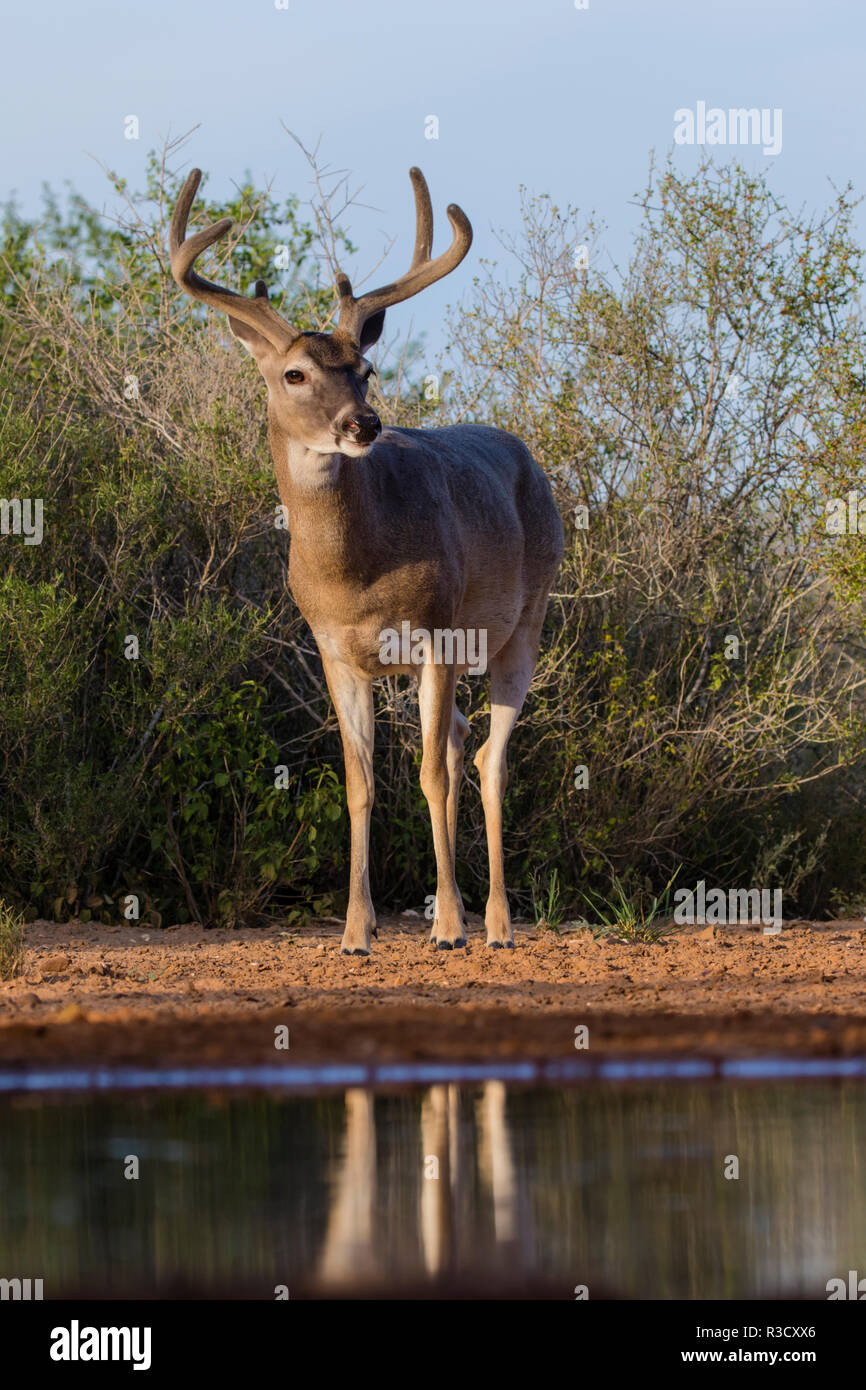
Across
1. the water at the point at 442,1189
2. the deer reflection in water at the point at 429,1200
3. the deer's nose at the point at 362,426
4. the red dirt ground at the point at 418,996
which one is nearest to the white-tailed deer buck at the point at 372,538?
the deer's nose at the point at 362,426

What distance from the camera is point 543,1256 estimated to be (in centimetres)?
380

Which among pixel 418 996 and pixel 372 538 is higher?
pixel 372 538

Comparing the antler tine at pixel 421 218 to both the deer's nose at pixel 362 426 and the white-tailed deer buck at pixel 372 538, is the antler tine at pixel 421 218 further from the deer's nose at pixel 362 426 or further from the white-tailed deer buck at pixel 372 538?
the deer's nose at pixel 362 426

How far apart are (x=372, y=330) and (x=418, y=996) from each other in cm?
380

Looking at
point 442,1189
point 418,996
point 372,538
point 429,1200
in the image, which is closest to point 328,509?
point 372,538

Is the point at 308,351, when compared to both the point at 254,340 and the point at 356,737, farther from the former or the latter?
the point at 356,737

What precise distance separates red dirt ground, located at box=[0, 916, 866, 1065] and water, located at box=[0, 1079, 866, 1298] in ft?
2.50

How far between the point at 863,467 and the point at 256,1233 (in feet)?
32.6

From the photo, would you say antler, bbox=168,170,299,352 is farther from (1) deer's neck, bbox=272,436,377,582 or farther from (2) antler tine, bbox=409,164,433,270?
(2) antler tine, bbox=409,164,433,270

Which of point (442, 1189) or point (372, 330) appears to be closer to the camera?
point (442, 1189)

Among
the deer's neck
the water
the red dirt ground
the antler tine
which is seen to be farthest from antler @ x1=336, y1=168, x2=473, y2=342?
the water

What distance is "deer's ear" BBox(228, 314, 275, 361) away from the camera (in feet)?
31.4

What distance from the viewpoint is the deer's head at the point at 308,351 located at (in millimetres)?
9234

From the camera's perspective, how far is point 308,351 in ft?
30.8
